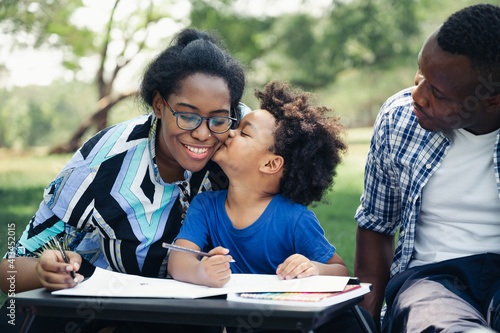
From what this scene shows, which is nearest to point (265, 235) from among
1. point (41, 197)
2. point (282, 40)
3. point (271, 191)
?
point (271, 191)

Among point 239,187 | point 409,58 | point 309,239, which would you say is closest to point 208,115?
point 239,187

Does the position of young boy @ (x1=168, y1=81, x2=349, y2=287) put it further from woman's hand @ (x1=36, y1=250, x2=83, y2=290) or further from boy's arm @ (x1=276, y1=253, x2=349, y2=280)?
woman's hand @ (x1=36, y1=250, x2=83, y2=290)

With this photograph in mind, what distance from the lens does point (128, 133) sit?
2.67m

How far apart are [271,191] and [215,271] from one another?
0.65 meters

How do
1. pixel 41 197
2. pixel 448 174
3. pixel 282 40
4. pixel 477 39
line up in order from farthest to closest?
pixel 282 40
pixel 41 197
pixel 448 174
pixel 477 39

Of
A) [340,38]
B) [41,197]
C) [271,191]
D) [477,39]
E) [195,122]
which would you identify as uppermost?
[340,38]

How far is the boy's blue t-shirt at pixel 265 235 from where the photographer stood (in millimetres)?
2311

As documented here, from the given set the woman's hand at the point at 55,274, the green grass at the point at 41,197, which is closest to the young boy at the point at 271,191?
the green grass at the point at 41,197

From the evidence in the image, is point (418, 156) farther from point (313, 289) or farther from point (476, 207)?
point (313, 289)

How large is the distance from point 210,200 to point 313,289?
2.81ft

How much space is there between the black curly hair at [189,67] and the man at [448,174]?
0.69 m

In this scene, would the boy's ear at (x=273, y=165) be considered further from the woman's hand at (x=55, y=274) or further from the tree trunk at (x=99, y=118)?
the tree trunk at (x=99, y=118)

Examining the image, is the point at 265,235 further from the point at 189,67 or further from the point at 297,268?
the point at 189,67

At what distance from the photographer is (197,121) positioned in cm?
239
